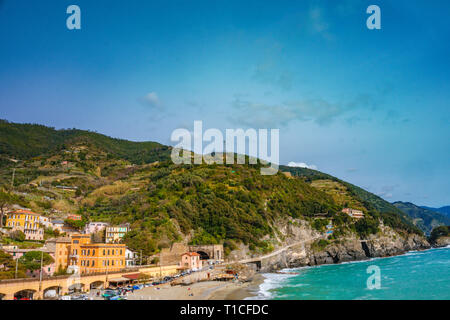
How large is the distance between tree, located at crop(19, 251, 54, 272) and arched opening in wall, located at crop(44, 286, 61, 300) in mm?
6303

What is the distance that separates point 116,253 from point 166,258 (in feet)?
38.8

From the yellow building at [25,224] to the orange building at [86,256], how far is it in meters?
13.1

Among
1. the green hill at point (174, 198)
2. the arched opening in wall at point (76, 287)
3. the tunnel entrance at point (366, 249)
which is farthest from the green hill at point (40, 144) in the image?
the arched opening in wall at point (76, 287)

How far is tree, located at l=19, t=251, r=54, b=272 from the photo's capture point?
40.9m

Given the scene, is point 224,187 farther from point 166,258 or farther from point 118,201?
point 166,258

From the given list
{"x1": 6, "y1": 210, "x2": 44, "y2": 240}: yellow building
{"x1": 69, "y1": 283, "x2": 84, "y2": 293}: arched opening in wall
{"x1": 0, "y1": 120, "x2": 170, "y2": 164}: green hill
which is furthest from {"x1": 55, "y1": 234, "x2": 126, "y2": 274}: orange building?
{"x1": 0, "y1": 120, "x2": 170, "y2": 164}: green hill

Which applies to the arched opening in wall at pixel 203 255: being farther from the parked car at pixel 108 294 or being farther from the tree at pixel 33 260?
the parked car at pixel 108 294

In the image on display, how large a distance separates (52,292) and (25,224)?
1051 inches

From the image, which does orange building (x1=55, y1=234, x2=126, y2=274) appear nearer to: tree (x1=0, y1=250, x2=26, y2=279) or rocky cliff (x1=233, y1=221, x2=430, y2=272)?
tree (x1=0, y1=250, x2=26, y2=279)

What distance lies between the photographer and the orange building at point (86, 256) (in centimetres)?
4584

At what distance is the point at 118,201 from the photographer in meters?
90.2
